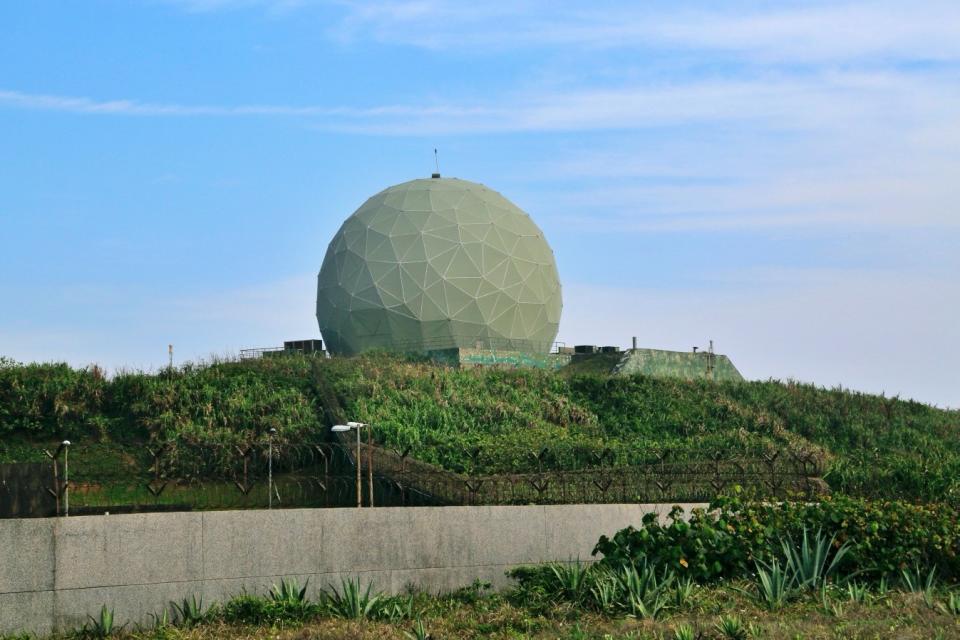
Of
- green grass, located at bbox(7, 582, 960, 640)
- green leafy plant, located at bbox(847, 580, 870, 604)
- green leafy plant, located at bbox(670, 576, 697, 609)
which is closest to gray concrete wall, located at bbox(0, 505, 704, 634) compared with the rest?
green grass, located at bbox(7, 582, 960, 640)

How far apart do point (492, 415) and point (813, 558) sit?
20.4 meters

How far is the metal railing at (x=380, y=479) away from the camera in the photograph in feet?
73.6

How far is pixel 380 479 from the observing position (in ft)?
84.0

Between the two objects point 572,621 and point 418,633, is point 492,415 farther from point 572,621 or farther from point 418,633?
point 418,633

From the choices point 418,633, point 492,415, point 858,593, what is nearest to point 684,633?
point 418,633

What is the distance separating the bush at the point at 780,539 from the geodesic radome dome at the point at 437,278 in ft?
101

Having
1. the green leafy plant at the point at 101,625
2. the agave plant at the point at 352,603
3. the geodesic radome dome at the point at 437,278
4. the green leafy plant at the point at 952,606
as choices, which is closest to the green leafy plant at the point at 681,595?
the green leafy plant at the point at 952,606

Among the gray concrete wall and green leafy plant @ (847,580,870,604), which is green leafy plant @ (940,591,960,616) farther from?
the gray concrete wall

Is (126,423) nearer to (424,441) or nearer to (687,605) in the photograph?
(424,441)

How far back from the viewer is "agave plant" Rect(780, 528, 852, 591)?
13711 millimetres

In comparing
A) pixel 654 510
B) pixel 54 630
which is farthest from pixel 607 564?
pixel 54 630

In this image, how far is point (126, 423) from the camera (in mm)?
31484

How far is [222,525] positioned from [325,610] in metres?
1.71

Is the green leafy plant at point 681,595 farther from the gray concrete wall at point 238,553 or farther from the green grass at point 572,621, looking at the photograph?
the gray concrete wall at point 238,553
